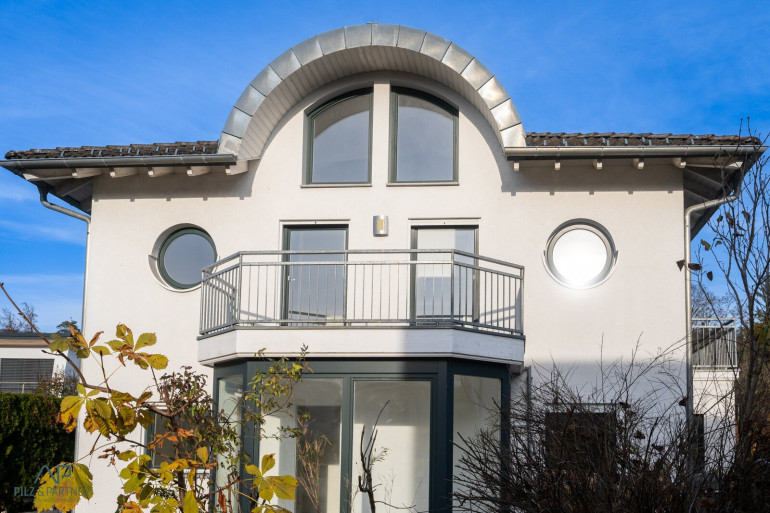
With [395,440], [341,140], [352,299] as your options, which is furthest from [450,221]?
[395,440]

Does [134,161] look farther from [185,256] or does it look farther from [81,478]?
[81,478]

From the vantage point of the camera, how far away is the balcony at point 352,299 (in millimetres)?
10977

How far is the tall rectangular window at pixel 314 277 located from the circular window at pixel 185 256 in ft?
3.94

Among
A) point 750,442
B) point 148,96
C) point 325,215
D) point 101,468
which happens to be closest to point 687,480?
point 750,442

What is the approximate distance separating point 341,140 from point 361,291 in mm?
2317

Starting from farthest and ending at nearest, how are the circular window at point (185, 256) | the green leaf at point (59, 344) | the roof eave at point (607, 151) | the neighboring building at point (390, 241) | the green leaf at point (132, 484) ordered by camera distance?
1. the circular window at point (185, 256)
2. the roof eave at point (607, 151)
3. the neighboring building at point (390, 241)
4. the green leaf at point (132, 484)
5. the green leaf at point (59, 344)

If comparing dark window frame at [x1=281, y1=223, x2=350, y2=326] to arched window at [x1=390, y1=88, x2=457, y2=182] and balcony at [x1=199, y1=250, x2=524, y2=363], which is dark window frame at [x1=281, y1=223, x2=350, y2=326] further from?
arched window at [x1=390, y1=88, x2=457, y2=182]

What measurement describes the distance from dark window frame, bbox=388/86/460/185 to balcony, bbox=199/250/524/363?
42.9 inches

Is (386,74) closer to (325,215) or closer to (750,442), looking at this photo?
(325,215)

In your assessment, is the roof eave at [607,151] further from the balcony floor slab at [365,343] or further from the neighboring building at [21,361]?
the neighboring building at [21,361]

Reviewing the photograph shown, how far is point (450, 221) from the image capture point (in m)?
12.4

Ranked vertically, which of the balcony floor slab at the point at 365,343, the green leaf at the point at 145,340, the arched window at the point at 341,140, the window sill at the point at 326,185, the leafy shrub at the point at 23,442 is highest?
the arched window at the point at 341,140

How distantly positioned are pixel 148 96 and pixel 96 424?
34.5ft

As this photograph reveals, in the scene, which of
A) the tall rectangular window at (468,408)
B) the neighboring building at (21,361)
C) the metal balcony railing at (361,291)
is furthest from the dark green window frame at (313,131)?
the neighboring building at (21,361)
